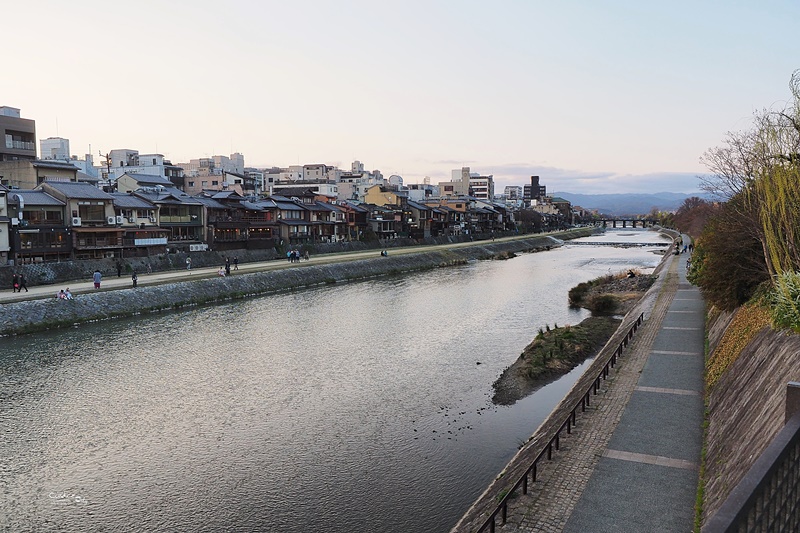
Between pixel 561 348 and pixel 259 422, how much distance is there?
45.3 feet

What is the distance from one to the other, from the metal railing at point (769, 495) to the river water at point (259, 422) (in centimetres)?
865

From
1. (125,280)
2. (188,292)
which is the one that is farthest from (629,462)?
(125,280)

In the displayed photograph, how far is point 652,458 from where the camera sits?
10.9m

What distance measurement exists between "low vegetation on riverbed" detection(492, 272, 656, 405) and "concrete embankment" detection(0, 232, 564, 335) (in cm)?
2476

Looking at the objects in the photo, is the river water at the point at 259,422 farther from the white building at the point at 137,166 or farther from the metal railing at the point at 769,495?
the white building at the point at 137,166

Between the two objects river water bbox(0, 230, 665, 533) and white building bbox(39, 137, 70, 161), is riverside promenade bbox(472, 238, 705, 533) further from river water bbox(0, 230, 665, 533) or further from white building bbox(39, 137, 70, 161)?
white building bbox(39, 137, 70, 161)

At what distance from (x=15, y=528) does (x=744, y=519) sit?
1432cm

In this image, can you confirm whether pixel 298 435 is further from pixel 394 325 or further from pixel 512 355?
pixel 394 325

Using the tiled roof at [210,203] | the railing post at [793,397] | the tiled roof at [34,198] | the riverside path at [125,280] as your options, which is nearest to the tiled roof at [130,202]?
the tiled roof at [34,198]

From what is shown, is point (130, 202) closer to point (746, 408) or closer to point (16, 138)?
point (16, 138)

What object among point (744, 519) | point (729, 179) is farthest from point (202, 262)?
point (744, 519)

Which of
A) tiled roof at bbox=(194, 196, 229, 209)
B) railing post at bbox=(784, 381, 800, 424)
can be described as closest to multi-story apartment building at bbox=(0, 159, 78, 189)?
tiled roof at bbox=(194, 196, 229, 209)

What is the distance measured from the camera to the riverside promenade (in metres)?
8.83

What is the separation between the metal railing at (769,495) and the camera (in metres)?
3.29
